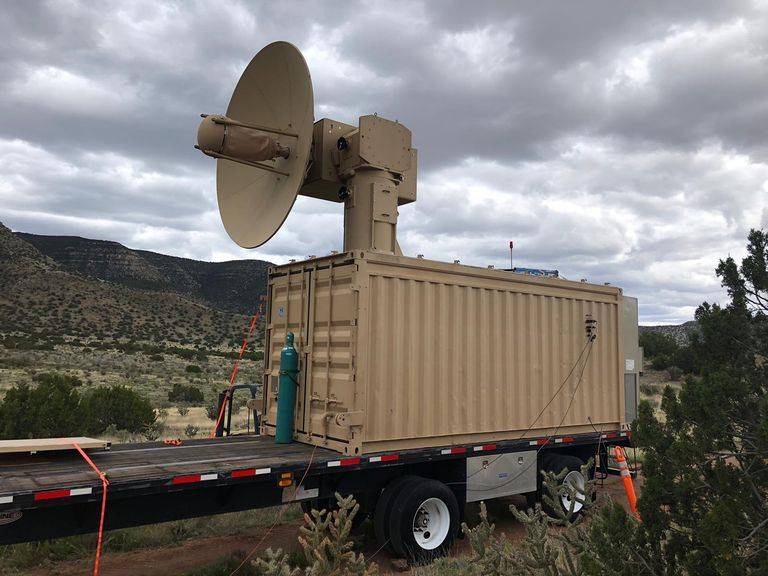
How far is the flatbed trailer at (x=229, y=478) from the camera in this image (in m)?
5.00

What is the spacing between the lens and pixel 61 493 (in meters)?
4.86

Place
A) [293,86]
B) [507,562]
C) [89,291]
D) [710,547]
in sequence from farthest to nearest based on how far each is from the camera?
[89,291], [293,86], [507,562], [710,547]

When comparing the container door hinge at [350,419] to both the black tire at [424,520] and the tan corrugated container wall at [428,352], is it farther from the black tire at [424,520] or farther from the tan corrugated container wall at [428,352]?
the black tire at [424,520]

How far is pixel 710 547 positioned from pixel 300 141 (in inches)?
240

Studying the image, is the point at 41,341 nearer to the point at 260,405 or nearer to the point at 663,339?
the point at 260,405

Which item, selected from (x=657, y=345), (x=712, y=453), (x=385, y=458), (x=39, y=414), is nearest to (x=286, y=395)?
(x=385, y=458)

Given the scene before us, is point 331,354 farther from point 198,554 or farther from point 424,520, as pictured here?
point 198,554

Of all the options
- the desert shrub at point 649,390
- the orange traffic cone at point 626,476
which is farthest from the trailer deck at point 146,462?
the desert shrub at point 649,390

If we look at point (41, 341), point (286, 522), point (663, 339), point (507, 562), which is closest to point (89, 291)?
point (41, 341)

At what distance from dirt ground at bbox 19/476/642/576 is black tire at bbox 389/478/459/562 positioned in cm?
26

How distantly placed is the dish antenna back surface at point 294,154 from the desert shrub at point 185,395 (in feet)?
55.6

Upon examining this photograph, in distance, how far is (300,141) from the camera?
302 inches

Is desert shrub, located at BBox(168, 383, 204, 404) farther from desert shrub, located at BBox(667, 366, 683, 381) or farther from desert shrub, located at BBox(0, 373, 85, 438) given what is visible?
desert shrub, located at BBox(667, 366, 683, 381)

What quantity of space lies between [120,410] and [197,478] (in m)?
11.6
